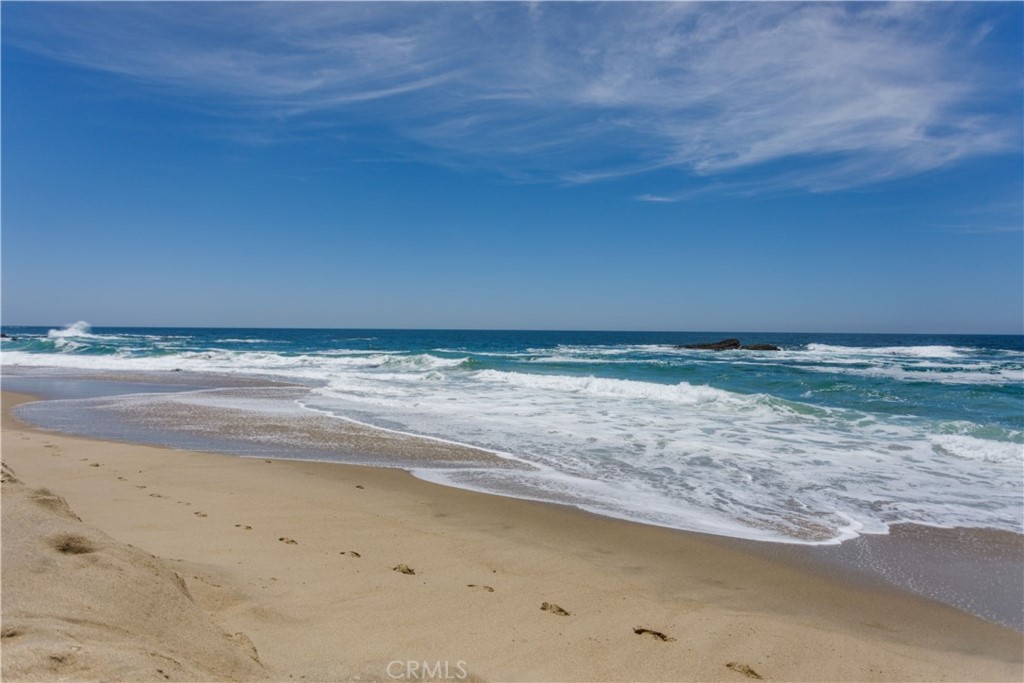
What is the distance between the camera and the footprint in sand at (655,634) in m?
3.74

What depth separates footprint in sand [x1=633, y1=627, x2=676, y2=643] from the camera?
3.74 metres

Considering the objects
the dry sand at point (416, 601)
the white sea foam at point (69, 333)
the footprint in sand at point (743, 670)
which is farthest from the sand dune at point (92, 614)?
the white sea foam at point (69, 333)

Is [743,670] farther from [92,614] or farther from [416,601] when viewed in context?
[92,614]

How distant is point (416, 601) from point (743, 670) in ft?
6.79

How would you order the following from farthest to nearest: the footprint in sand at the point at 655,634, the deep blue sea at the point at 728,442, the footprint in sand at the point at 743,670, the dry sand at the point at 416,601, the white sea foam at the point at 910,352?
1. the white sea foam at the point at 910,352
2. the deep blue sea at the point at 728,442
3. the footprint in sand at the point at 655,634
4. the footprint in sand at the point at 743,670
5. the dry sand at the point at 416,601

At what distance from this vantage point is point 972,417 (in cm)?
1433

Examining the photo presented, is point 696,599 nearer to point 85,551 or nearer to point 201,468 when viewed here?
point 85,551

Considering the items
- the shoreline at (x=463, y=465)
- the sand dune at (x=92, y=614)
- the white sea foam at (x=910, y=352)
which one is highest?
the sand dune at (x=92, y=614)

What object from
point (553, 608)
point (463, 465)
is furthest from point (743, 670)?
point (463, 465)

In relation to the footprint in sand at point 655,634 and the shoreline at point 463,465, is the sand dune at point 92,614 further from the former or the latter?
the shoreline at point 463,465

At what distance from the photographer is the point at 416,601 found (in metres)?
4.02

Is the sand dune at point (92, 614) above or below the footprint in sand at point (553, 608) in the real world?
above

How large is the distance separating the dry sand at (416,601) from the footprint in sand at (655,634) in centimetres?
1

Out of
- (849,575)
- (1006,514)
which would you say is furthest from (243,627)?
(1006,514)
